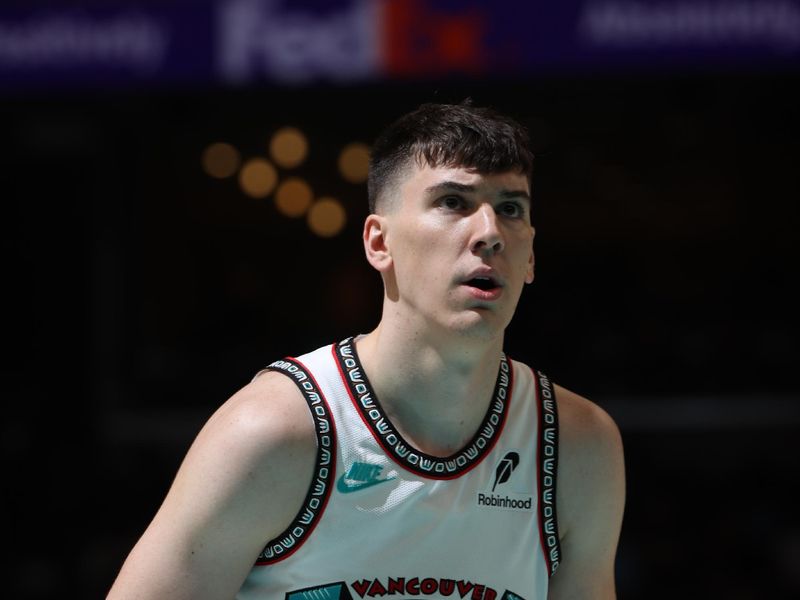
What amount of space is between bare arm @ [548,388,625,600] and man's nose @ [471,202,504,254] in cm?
59

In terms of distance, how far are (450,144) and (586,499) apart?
3.45 feet

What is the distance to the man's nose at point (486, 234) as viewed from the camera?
3.29 metres

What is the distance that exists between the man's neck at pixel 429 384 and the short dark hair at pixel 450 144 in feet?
1.42

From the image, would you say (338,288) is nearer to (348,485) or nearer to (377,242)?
(377,242)

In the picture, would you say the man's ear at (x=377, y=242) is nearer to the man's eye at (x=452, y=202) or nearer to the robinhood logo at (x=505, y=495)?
the man's eye at (x=452, y=202)

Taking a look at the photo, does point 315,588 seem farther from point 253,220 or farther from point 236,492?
point 253,220

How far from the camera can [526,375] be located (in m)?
3.73

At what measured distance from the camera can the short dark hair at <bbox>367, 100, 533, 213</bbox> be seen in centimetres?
339

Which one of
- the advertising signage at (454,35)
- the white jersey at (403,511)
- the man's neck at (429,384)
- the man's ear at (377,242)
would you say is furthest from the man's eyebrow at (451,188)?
the advertising signage at (454,35)

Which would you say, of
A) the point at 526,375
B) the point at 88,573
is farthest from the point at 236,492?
the point at 88,573

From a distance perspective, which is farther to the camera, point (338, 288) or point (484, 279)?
point (338, 288)

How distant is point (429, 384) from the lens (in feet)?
11.4

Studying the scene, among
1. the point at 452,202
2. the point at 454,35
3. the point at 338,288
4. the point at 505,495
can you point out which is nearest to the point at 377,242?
the point at 452,202

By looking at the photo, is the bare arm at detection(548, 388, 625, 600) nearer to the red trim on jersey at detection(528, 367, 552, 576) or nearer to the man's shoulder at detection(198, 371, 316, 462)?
the red trim on jersey at detection(528, 367, 552, 576)
